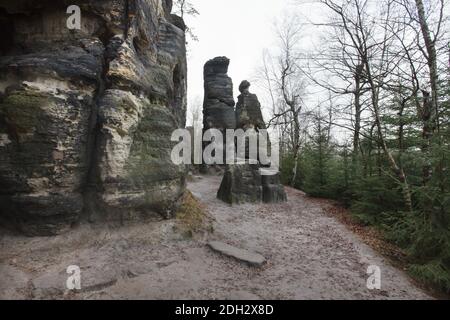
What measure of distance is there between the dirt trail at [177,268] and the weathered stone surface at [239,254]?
0.12 m

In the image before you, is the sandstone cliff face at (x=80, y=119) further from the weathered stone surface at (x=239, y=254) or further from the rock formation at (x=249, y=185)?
the rock formation at (x=249, y=185)

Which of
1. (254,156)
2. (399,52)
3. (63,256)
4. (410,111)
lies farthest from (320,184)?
(63,256)

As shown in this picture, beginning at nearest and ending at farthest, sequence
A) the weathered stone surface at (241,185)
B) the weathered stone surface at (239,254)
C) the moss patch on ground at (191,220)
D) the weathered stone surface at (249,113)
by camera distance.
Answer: the weathered stone surface at (239,254) → the moss patch on ground at (191,220) → the weathered stone surface at (241,185) → the weathered stone surface at (249,113)

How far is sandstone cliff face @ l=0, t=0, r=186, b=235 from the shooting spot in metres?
4.70

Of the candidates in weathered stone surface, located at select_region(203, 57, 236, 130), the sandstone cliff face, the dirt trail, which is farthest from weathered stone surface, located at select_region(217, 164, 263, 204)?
weathered stone surface, located at select_region(203, 57, 236, 130)

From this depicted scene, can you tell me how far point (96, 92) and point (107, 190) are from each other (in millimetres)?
2012

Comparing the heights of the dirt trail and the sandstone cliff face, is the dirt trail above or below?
below

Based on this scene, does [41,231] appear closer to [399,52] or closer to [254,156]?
[399,52]

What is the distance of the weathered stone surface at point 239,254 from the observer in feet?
Answer: 17.6

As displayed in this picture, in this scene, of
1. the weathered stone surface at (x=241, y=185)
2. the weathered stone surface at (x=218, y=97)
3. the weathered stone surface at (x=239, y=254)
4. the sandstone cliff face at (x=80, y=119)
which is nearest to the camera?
the sandstone cliff face at (x=80, y=119)

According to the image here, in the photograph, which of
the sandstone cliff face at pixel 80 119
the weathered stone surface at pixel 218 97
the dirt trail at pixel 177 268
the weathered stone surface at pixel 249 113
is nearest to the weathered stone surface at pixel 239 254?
the dirt trail at pixel 177 268

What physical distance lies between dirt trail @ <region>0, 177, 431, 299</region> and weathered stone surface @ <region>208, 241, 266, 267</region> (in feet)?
0.39

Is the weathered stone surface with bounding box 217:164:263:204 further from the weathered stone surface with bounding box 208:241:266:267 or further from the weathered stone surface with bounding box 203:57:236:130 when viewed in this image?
the weathered stone surface with bounding box 203:57:236:130

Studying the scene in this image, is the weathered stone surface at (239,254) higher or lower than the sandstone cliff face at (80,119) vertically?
A: lower
